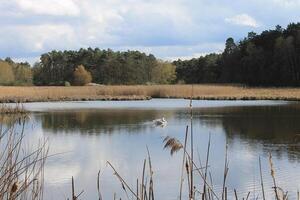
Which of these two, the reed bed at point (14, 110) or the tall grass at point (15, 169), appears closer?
the tall grass at point (15, 169)

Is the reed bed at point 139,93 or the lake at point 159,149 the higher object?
the reed bed at point 139,93

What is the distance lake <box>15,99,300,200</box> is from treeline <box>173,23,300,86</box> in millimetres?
26405

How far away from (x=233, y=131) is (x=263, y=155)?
433cm

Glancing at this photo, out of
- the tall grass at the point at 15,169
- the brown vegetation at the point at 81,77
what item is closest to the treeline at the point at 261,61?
the brown vegetation at the point at 81,77

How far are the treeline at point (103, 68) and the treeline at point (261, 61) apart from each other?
6.02 meters

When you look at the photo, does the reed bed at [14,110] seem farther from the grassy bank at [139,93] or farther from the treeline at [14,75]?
the treeline at [14,75]

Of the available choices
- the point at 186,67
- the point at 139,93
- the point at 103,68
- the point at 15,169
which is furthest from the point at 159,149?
the point at 186,67

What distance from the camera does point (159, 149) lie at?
10680mm

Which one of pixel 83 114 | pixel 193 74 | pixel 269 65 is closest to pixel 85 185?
pixel 83 114

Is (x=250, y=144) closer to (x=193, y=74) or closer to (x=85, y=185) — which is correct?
(x=85, y=185)

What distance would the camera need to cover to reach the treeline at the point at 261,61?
4506 cm

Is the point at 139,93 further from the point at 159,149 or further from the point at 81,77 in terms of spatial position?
the point at 159,149

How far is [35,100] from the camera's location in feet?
104

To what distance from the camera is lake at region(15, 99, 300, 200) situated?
7.49m
